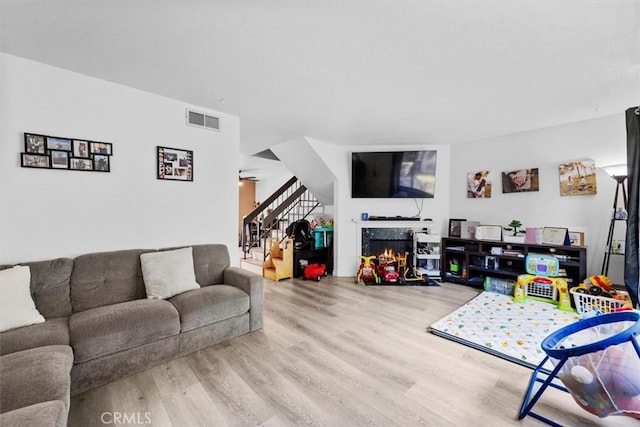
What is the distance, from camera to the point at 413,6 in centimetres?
152

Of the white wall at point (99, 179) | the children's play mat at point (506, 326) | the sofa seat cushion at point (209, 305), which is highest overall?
the white wall at point (99, 179)

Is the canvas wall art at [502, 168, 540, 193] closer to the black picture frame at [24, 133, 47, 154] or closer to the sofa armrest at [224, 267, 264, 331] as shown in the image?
the sofa armrest at [224, 267, 264, 331]

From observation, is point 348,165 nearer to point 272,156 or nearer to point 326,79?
point 272,156

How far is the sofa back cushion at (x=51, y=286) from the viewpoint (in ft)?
6.28

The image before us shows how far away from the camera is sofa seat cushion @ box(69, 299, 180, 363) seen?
1695 mm

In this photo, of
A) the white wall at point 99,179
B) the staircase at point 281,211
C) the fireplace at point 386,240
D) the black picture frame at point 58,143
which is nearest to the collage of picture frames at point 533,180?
the fireplace at point 386,240

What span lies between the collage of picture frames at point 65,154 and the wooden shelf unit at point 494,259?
16.0 feet

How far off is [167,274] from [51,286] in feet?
2.57

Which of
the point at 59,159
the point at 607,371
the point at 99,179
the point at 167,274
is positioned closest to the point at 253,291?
the point at 167,274

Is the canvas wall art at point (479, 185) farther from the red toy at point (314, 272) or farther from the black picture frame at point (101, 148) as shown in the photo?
the black picture frame at point (101, 148)

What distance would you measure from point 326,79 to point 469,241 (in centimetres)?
347

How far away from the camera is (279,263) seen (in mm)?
4535

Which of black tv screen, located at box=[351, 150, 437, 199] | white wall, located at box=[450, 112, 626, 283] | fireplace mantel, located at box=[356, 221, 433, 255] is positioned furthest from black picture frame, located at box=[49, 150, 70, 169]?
white wall, located at box=[450, 112, 626, 283]

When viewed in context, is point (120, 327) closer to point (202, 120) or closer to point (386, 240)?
point (202, 120)
